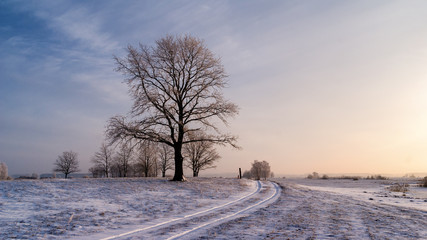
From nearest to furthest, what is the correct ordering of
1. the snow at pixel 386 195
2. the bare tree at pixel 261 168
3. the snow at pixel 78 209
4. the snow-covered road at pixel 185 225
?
1. the snow-covered road at pixel 185 225
2. the snow at pixel 78 209
3. the snow at pixel 386 195
4. the bare tree at pixel 261 168

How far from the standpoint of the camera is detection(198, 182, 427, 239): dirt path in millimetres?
8164

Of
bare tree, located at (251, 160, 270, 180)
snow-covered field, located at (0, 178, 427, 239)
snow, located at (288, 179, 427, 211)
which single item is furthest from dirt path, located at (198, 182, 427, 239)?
bare tree, located at (251, 160, 270, 180)

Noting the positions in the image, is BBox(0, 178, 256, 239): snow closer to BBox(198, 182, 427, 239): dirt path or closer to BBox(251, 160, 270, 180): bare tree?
BBox(198, 182, 427, 239): dirt path

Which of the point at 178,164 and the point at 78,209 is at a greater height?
the point at 178,164

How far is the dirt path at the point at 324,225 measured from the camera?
26.8ft

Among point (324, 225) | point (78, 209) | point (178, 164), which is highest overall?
point (178, 164)

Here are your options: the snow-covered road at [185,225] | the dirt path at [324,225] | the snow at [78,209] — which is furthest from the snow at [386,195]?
the snow at [78,209]

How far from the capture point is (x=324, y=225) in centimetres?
956

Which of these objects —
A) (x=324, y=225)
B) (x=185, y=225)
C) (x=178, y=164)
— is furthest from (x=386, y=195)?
(x=185, y=225)

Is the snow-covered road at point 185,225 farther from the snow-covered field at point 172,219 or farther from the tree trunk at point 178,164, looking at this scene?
the tree trunk at point 178,164

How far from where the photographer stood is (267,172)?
95625 millimetres

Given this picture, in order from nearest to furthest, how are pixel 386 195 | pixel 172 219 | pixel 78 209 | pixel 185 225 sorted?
pixel 185 225 < pixel 172 219 < pixel 78 209 < pixel 386 195

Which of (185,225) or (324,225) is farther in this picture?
(185,225)

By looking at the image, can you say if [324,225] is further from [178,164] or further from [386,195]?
[178,164]
